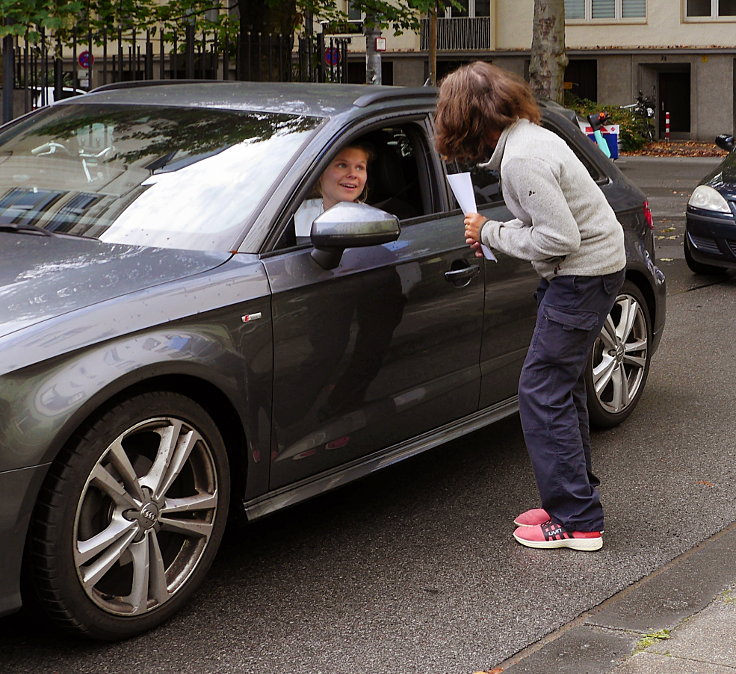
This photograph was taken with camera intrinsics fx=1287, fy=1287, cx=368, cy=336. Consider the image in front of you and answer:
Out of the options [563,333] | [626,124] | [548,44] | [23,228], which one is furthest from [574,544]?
[626,124]

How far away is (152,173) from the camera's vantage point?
14.9ft

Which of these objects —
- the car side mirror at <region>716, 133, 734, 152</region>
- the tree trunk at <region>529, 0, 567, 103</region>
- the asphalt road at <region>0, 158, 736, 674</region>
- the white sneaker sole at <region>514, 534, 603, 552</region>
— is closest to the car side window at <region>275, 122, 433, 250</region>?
the asphalt road at <region>0, 158, 736, 674</region>

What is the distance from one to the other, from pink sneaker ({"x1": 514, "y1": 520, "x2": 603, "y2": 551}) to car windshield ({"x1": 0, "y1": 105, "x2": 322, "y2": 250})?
156 centimetres

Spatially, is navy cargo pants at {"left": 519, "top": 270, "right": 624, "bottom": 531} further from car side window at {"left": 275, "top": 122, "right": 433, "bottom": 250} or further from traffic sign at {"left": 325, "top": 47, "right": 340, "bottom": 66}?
traffic sign at {"left": 325, "top": 47, "right": 340, "bottom": 66}

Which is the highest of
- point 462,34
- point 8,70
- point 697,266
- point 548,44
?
point 462,34

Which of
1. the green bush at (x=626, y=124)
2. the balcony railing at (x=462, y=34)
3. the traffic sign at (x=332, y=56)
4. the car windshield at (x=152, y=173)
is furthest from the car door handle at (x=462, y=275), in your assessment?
the balcony railing at (x=462, y=34)

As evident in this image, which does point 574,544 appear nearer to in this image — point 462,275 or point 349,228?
point 462,275

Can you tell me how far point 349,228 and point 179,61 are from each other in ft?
33.3

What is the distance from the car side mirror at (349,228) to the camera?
4.16 metres

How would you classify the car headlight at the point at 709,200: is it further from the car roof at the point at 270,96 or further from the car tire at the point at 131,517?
the car tire at the point at 131,517

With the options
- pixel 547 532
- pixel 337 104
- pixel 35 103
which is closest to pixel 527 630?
pixel 547 532

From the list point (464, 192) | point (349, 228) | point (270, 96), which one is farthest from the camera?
point (270, 96)

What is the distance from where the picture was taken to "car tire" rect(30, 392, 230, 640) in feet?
11.5

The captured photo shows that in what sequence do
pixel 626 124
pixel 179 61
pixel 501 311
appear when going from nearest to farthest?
1. pixel 501 311
2. pixel 179 61
3. pixel 626 124
